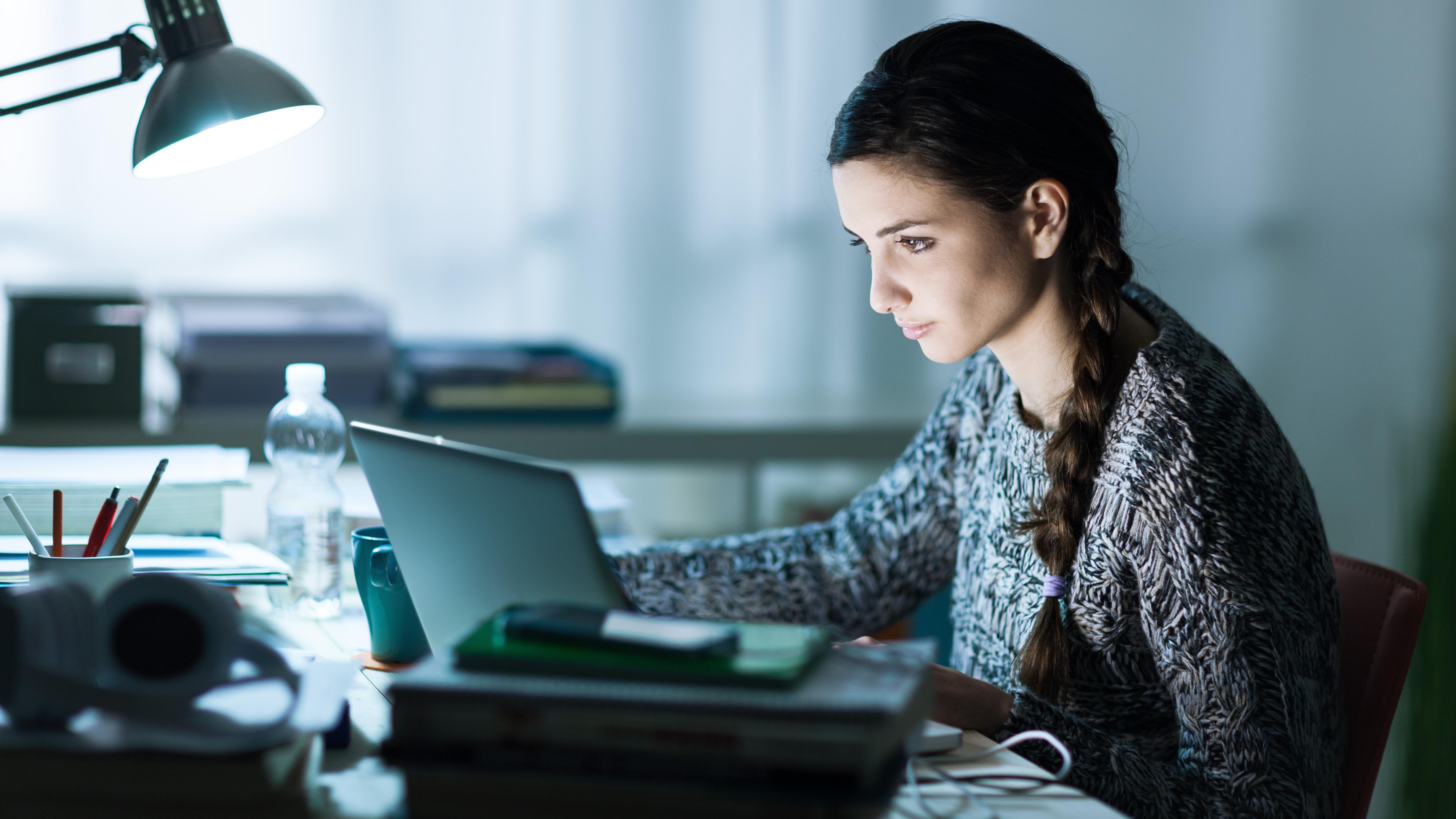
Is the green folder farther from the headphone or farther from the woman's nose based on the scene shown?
the woman's nose

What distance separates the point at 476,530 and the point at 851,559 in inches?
24.3

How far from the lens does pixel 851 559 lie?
1331 mm

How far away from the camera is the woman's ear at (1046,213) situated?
110cm

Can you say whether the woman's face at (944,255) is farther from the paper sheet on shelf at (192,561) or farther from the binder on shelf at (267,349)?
the binder on shelf at (267,349)

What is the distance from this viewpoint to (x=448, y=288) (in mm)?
2219

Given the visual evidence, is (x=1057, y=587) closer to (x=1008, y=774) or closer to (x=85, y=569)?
(x=1008, y=774)

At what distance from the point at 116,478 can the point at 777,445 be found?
108 cm

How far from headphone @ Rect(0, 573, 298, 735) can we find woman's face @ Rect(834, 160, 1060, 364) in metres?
0.64

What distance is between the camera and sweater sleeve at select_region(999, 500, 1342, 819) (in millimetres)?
891

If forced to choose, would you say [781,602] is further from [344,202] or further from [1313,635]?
[344,202]

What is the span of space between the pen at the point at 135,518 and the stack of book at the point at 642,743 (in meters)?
0.42

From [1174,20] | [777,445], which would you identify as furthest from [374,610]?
[1174,20]

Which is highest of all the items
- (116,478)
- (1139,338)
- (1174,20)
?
(1174,20)

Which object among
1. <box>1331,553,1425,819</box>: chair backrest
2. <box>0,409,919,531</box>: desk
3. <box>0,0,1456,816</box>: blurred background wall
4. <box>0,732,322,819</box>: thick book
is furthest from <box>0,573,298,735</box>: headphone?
<box>0,0,1456,816</box>: blurred background wall
